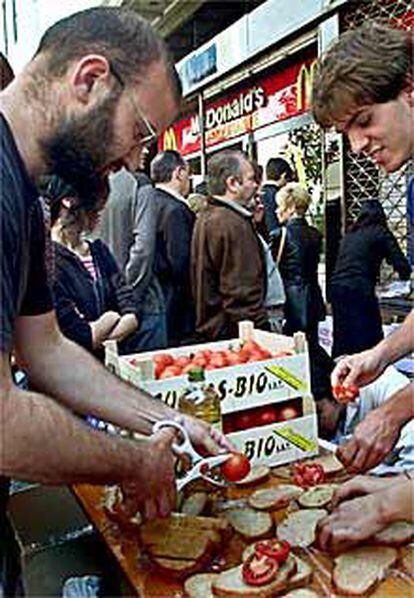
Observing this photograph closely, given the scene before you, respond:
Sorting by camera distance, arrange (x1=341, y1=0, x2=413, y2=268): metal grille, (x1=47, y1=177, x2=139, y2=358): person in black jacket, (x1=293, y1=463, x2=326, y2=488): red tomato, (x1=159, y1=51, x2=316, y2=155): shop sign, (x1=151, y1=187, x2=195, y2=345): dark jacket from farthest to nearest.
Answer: (x1=159, y1=51, x2=316, y2=155): shop sign → (x1=341, y1=0, x2=413, y2=268): metal grille → (x1=151, y1=187, x2=195, y2=345): dark jacket → (x1=47, y1=177, x2=139, y2=358): person in black jacket → (x1=293, y1=463, x2=326, y2=488): red tomato

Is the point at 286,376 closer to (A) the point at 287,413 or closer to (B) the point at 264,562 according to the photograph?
(A) the point at 287,413

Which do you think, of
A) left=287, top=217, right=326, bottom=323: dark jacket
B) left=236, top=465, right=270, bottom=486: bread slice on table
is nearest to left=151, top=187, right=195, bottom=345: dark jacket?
→ left=287, top=217, right=326, bottom=323: dark jacket

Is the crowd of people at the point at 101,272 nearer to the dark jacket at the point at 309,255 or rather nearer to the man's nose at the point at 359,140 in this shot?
the man's nose at the point at 359,140

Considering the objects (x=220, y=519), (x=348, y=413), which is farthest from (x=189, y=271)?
(x=220, y=519)

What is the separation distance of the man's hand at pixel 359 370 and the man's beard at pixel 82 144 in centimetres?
87

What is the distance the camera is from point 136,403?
1.56 meters

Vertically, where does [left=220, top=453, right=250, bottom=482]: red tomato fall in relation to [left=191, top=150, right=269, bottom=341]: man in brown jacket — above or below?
below

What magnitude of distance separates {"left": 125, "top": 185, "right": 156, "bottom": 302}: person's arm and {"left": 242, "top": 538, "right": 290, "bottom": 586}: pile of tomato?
2.39 meters

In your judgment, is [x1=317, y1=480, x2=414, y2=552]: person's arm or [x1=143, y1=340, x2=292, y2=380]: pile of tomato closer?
[x1=317, y1=480, x2=414, y2=552]: person's arm

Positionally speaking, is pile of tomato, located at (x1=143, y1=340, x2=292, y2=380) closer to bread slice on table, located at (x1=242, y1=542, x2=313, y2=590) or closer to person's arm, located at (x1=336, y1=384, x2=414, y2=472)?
person's arm, located at (x1=336, y1=384, x2=414, y2=472)

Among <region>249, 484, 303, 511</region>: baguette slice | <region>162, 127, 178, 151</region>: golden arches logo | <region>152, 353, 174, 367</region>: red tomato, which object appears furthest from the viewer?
<region>162, 127, 178, 151</region>: golden arches logo

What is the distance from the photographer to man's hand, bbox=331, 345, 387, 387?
6.12ft

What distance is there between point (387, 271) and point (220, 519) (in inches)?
127

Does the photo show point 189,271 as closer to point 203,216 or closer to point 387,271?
point 203,216
